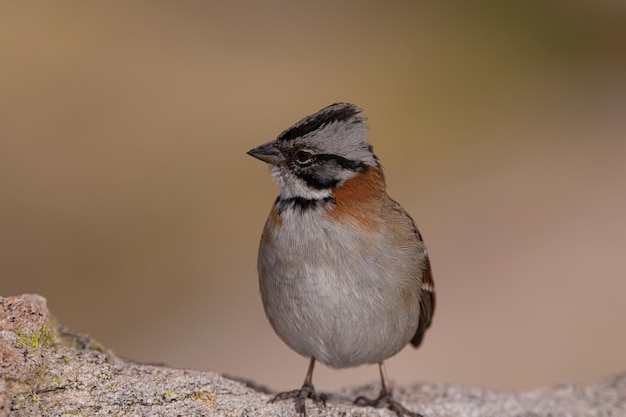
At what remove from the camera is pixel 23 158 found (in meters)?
13.4

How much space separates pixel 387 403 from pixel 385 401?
0.21 feet

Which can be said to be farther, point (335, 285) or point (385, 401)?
point (385, 401)

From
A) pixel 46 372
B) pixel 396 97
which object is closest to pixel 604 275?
pixel 396 97

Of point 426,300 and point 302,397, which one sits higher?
point 426,300

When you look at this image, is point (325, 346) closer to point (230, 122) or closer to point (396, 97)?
point (230, 122)

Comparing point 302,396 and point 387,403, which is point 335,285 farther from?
point 387,403

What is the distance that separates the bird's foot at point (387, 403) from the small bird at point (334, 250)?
0.10 feet

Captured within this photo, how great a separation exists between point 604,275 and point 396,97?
18.3ft

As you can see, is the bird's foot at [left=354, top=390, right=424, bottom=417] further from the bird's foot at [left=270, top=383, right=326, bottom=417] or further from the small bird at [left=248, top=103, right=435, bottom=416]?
the bird's foot at [left=270, top=383, right=326, bottom=417]

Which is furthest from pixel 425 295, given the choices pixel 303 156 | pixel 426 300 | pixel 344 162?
pixel 303 156

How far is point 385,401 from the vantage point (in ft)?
21.5

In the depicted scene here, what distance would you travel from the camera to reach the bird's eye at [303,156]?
6020 mm

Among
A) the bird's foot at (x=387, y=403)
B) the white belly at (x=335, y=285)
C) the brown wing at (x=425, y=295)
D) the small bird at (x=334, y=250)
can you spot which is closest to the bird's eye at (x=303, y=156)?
the small bird at (x=334, y=250)

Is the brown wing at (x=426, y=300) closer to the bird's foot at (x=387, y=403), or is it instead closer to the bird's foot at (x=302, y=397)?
the bird's foot at (x=387, y=403)
